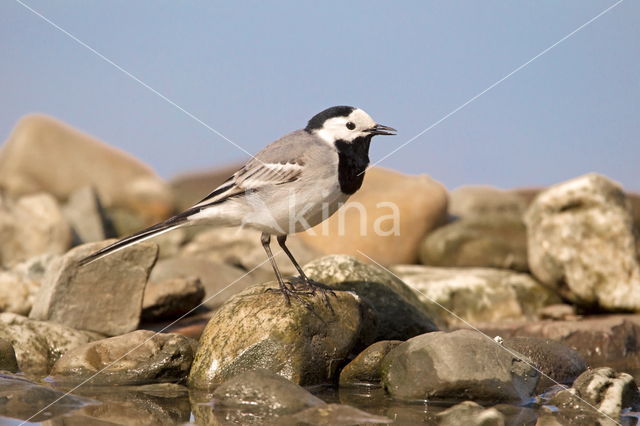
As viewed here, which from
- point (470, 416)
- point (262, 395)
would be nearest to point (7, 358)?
point (262, 395)

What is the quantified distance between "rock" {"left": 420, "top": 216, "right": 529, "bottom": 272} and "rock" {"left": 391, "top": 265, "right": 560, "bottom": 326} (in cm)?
79

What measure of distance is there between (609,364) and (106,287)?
588 cm

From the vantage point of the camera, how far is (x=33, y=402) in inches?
259

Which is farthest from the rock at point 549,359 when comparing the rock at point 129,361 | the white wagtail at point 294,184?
the rock at point 129,361

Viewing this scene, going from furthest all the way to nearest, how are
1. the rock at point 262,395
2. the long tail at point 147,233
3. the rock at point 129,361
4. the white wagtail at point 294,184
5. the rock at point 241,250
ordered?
the rock at point 241,250, the rock at point 129,361, the white wagtail at point 294,184, the long tail at point 147,233, the rock at point 262,395

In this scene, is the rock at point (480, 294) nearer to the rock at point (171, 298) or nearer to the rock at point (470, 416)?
the rock at point (171, 298)

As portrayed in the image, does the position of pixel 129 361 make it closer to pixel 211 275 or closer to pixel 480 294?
pixel 211 275

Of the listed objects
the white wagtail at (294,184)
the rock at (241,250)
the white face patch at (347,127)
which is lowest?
the rock at (241,250)

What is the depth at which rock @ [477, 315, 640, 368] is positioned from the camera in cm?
951

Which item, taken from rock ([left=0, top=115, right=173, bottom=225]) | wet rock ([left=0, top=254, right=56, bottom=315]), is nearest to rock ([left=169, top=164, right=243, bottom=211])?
rock ([left=0, top=115, right=173, bottom=225])

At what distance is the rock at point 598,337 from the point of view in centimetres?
951

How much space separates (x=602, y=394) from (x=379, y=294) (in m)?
2.79

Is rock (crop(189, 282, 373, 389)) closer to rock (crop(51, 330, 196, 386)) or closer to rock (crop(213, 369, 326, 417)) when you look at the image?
rock (crop(51, 330, 196, 386))

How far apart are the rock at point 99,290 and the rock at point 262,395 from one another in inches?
117
